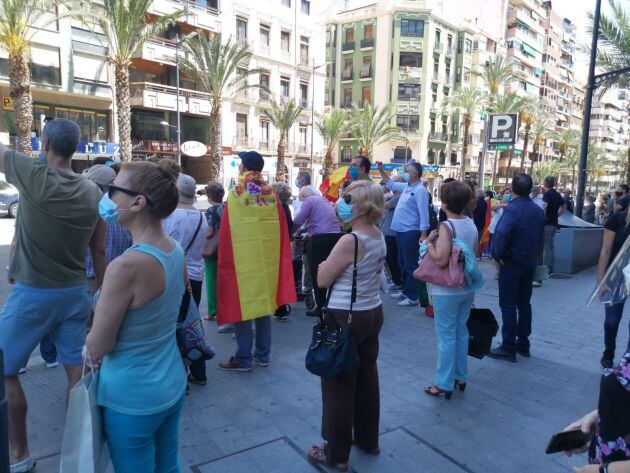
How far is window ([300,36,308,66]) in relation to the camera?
41.9 metres

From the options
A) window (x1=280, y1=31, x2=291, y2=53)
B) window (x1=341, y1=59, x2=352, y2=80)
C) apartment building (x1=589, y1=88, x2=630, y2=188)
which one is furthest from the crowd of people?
apartment building (x1=589, y1=88, x2=630, y2=188)

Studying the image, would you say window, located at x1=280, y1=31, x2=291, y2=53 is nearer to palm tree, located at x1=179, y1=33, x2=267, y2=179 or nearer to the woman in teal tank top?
palm tree, located at x1=179, y1=33, x2=267, y2=179

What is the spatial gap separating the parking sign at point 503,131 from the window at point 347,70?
45638 millimetres

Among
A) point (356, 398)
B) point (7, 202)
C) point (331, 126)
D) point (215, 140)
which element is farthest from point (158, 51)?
point (356, 398)

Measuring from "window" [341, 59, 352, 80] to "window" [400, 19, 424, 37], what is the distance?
6.65 meters

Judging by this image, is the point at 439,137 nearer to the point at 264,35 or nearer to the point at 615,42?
the point at 264,35

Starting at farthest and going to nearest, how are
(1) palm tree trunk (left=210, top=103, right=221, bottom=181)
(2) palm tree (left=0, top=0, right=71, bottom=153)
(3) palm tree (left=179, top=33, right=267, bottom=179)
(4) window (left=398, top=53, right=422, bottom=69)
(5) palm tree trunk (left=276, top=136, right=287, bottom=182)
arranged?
(4) window (left=398, top=53, right=422, bottom=69), (5) palm tree trunk (left=276, top=136, right=287, bottom=182), (1) palm tree trunk (left=210, top=103, right=221, bottom=181), (3) palm tree (left=179, top=33, right=267, bottom=179), (2) palm tree (left=0, top=0, right=71, bottom=153)

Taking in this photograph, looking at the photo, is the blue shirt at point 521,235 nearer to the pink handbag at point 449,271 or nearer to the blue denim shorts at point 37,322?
the pink handbag at point 449,271

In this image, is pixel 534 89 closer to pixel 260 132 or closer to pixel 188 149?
pixel 260 132

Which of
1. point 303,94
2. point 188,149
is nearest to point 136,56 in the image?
point 188,149

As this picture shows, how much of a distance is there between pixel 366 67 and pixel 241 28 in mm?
19211

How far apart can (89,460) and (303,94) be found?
43501 millimetres

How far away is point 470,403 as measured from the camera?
3.79 m

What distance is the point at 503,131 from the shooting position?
32.7 feet
